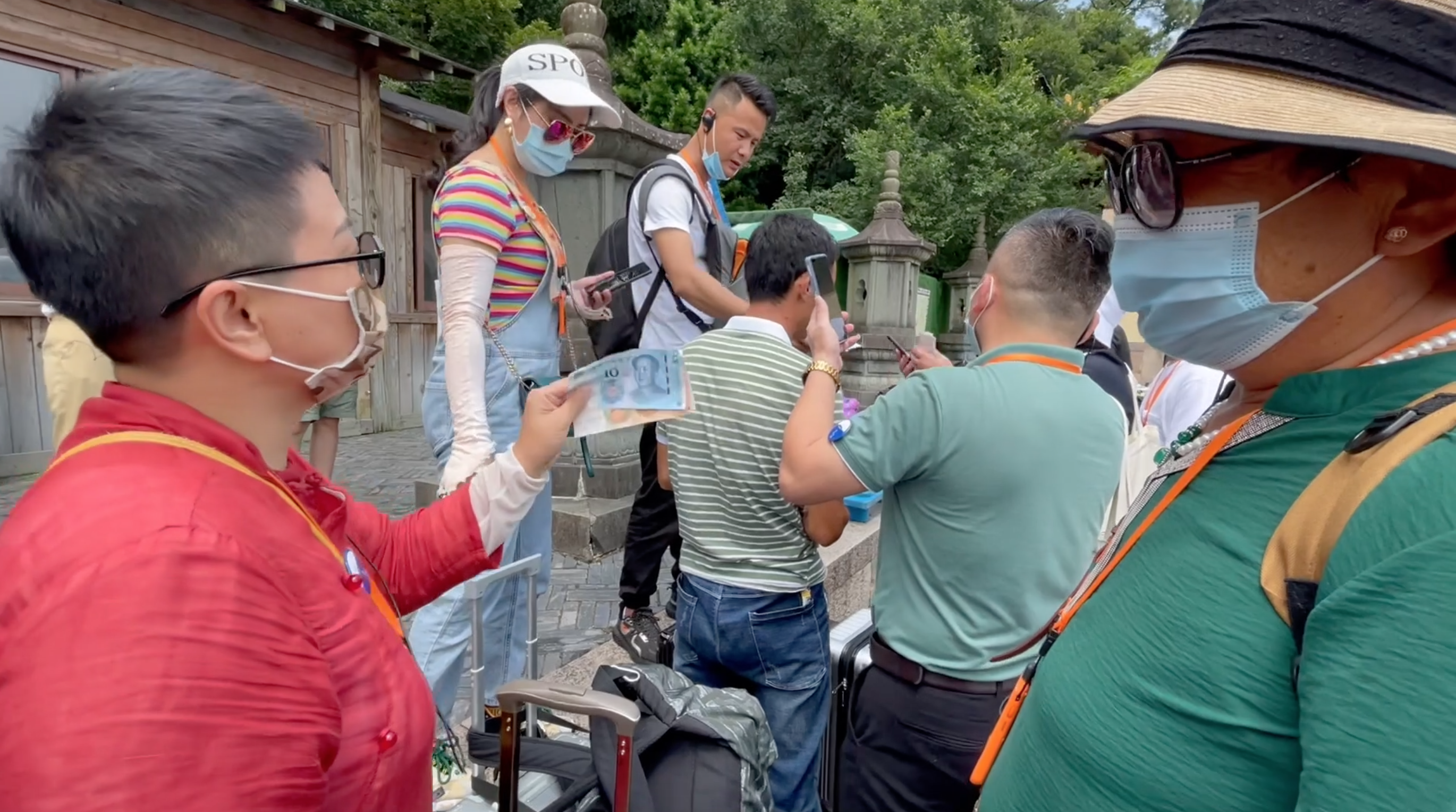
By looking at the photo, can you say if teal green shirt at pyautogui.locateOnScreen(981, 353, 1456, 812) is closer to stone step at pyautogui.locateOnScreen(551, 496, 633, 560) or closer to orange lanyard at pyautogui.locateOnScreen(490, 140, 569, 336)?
orange lanyard at pyautogui.locateOnScreen(490, 140, 569, 336)

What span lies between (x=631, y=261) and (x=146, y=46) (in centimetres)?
612

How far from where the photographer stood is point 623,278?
300 cm

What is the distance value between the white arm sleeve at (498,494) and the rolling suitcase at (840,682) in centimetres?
140

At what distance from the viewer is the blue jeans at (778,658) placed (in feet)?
7.89


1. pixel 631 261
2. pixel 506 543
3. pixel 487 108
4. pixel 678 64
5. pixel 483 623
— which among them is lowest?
pixel 483 623

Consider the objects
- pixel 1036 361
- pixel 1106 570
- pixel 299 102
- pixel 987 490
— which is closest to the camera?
pixel 1106 570

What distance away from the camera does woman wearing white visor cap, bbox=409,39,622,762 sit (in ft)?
7.41

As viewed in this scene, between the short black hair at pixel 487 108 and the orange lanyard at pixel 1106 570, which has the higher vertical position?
the short black hair at pixel 487 108

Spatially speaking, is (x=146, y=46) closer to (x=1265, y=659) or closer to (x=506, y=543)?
(x=506, y=543)

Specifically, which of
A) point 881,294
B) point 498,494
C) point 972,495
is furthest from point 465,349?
point 881,294

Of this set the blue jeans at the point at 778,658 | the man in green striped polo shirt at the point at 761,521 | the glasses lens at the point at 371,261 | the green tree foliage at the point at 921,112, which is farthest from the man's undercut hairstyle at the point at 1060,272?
the green tree foliage at the point at 921,112

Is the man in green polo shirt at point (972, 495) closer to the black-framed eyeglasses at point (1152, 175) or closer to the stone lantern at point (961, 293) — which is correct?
the black-framed eyeglasses at point (1152, 175)

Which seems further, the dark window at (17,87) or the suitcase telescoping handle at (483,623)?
the dark window at (17,87)

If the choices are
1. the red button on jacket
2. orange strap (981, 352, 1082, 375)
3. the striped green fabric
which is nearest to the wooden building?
the striped green fabric
